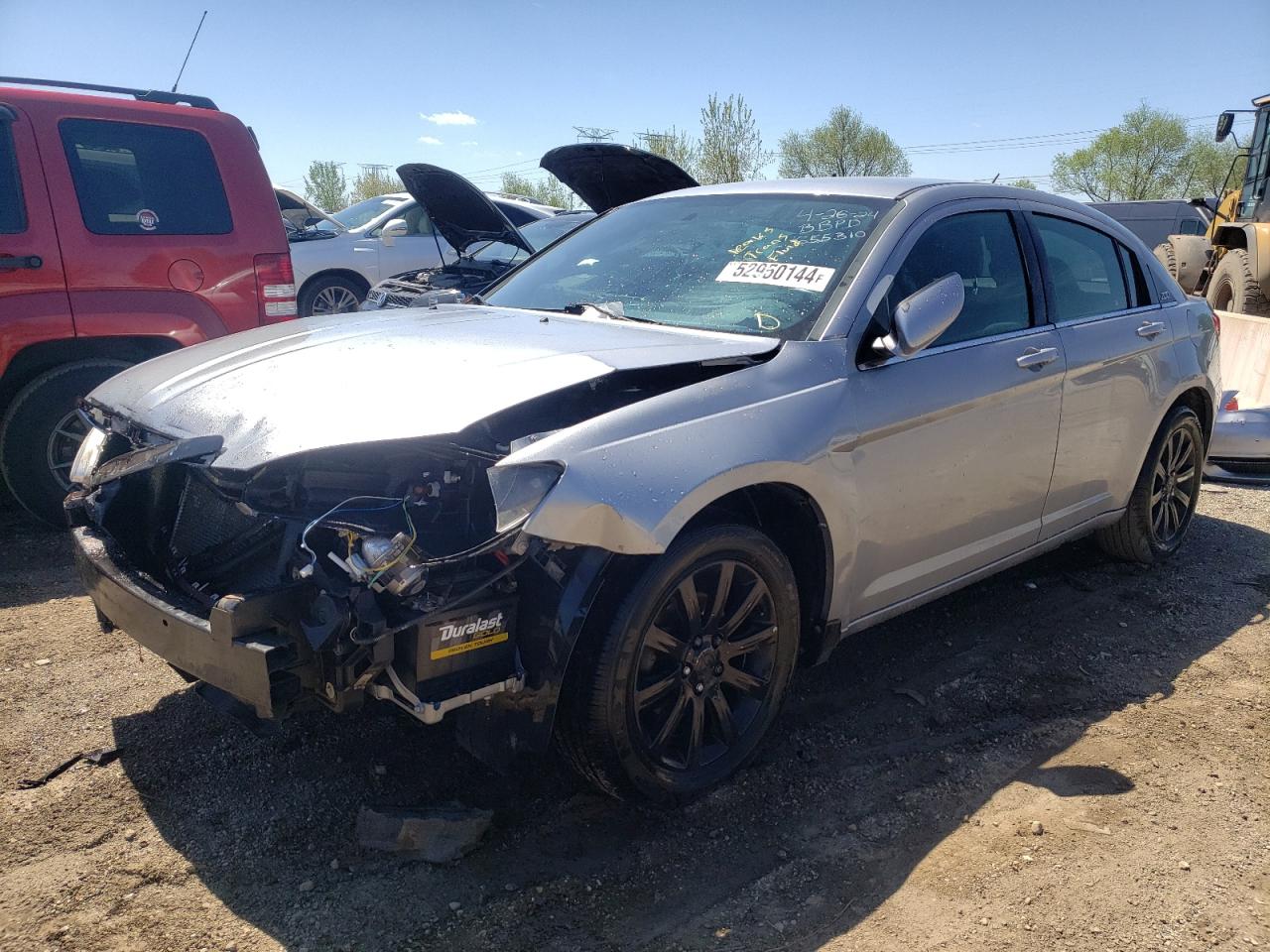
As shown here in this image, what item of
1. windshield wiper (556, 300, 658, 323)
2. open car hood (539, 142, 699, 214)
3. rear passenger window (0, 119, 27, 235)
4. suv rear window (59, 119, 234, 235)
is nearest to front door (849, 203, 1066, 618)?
windshield wiper (556, 300, 658, 323)

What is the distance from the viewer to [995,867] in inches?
108

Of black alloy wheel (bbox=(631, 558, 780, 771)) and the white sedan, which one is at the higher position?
the white sedan

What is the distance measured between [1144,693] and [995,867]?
1466mm

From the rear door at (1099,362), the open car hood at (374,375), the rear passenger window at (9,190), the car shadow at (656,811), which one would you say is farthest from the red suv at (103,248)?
the rear door at (1099,362)

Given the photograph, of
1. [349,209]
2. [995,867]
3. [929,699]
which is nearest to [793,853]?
[995,867]

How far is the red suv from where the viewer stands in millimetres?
4934

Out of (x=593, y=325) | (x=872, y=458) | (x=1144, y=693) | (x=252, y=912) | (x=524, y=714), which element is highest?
(x=593, y=325)

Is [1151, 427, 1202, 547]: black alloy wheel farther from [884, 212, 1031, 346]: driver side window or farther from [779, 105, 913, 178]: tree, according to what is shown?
[779, 105, 913, 178]: tree

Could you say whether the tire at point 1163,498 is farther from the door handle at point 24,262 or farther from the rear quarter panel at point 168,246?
the door handle at point 24,262

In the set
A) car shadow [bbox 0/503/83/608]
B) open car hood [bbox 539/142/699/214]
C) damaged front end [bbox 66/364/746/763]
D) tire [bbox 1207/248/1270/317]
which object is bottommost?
car shadow [bbox 0/503/83/608]

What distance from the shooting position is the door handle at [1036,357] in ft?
12.2

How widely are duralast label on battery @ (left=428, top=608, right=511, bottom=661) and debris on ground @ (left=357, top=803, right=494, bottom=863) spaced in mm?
611

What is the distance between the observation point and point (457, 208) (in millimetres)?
7133

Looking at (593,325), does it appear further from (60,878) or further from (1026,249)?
(60,878)
